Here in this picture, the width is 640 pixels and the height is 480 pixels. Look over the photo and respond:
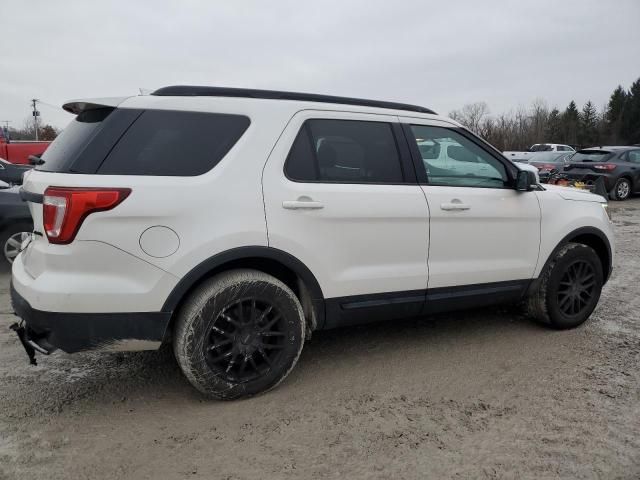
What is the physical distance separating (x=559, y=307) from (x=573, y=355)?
0.57 m

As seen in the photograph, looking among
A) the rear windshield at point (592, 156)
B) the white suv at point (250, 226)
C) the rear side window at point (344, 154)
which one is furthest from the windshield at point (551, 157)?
the rear side window at point (344, 154)

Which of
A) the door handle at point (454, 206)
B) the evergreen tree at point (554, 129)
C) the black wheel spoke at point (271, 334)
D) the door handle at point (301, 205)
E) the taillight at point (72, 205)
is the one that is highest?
the evergreen tree at point (554, 129)

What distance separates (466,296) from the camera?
3.87m

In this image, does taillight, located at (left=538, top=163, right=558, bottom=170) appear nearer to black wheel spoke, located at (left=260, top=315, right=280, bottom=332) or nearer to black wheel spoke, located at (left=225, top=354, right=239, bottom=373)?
black wheel spoke, located at (left=260, top=315, right=280, bottom=332)

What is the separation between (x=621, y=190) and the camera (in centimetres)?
1553

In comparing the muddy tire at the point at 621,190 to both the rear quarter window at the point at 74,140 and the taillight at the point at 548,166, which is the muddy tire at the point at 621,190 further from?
the rear quarter window at the point at 74,140

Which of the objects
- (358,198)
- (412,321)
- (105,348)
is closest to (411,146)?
(358,198)

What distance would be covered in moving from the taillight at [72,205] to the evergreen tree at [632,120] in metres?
74.7

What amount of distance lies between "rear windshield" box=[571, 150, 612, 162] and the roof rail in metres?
13.9

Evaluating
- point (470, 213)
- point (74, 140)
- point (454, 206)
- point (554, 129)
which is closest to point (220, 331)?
point (74, 140)

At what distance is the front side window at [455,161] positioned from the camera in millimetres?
3766

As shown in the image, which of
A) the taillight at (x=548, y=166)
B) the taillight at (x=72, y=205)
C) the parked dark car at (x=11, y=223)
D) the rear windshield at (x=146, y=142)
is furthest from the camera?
the taillight at (x=548, y=166)

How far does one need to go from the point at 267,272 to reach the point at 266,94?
3.78 feet

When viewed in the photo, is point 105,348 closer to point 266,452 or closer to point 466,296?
point 266,452
